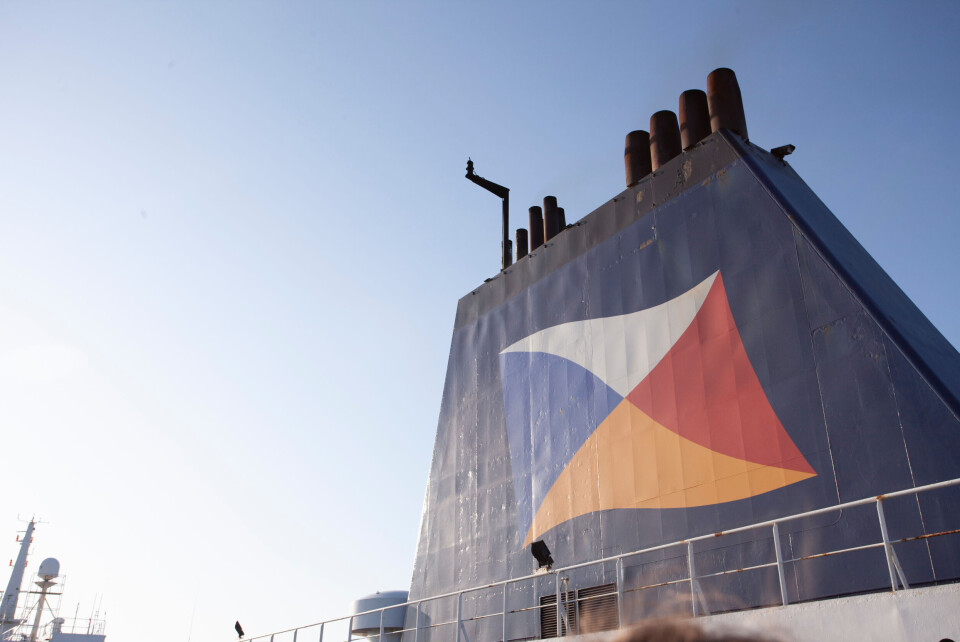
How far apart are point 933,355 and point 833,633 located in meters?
2.80

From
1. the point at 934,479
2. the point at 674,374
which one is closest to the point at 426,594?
the point at 674,374

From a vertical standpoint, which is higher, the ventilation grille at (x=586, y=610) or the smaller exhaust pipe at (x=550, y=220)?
the smaller exhaust pipe at (x=550, y=220)

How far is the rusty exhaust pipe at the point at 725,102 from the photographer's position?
9.10m

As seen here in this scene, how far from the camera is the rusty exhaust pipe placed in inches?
Result: 358

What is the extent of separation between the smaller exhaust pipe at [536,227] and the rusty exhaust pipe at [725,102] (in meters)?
3.56

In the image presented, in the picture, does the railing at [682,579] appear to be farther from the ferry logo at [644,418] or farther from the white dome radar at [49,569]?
the white dome radar at [49,569]

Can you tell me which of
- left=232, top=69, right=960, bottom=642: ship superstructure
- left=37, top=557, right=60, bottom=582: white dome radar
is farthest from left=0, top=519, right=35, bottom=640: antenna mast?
left=232, top=69, right=960, bottom=642: ship superstructure

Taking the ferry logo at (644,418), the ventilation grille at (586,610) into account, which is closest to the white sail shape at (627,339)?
the ferry logo at (644,418)

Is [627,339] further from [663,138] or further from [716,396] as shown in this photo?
[663,138]

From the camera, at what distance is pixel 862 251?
8.20 m

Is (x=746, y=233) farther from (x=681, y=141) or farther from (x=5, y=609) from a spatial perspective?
(x=5, y=609)

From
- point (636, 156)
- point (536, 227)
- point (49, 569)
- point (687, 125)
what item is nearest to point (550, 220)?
point (536, 227)

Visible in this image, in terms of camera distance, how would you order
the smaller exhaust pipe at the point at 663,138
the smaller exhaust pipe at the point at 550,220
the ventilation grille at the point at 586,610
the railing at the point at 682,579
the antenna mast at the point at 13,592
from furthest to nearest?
the antenna mast at the point at 13,592
the smaller exhaust pipe at the point at 550,220
the smaller exhaust pipe at the point at 663,138
the ventilation grille at the point at 586,610
the railing at the point at 682,579

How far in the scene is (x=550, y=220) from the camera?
39.1 feet
